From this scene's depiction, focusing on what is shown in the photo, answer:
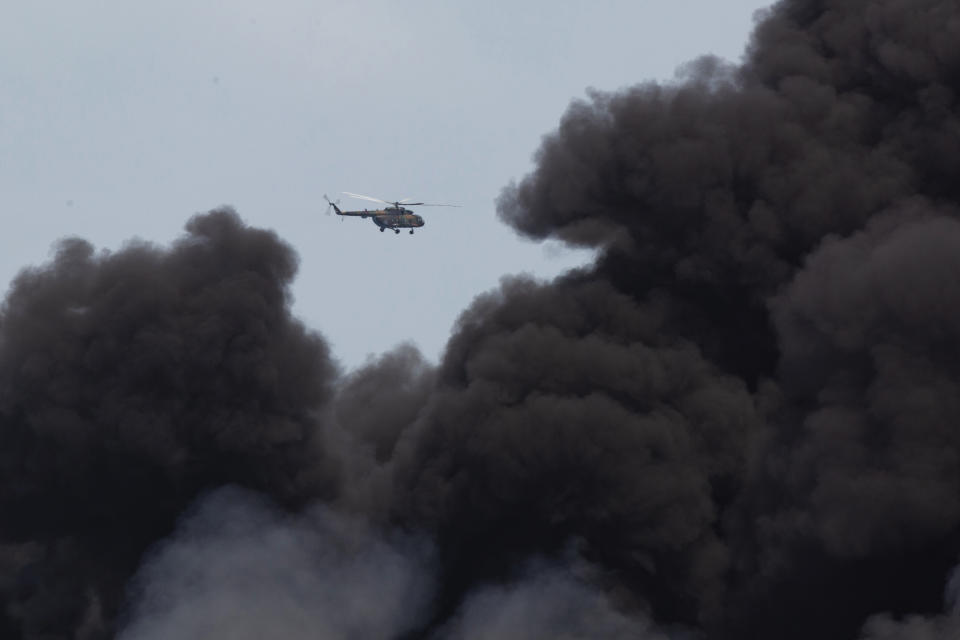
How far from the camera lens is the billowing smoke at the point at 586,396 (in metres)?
74.2

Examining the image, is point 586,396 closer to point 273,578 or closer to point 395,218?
point 273,578

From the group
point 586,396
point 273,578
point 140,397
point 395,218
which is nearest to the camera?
point 586,396

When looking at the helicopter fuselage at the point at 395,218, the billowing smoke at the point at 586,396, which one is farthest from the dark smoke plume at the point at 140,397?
the helicopter fuselage at the point at 395,218

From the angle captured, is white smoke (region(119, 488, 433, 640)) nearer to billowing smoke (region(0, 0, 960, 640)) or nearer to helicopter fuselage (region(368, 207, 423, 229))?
billowing smoke (region(0, 0, 960, 640))

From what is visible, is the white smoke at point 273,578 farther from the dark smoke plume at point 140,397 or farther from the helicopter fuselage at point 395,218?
the helicopter fuselage at point 395,218

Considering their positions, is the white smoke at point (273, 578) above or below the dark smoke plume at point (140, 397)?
below

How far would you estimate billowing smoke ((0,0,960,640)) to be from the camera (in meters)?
74.2

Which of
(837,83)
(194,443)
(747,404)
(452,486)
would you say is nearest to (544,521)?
(452,486)

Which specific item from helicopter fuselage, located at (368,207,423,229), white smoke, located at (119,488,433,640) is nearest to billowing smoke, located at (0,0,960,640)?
white smoke, located at (119,488,433,640)

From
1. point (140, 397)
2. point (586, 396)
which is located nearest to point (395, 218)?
point (140, 397)

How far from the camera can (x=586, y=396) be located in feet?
258

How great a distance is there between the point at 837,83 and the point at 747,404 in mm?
13430

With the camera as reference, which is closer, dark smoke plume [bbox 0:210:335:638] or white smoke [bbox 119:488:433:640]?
white smoke [bbox 119:488:433:640]

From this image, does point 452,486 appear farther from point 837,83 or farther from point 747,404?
point 837,83
